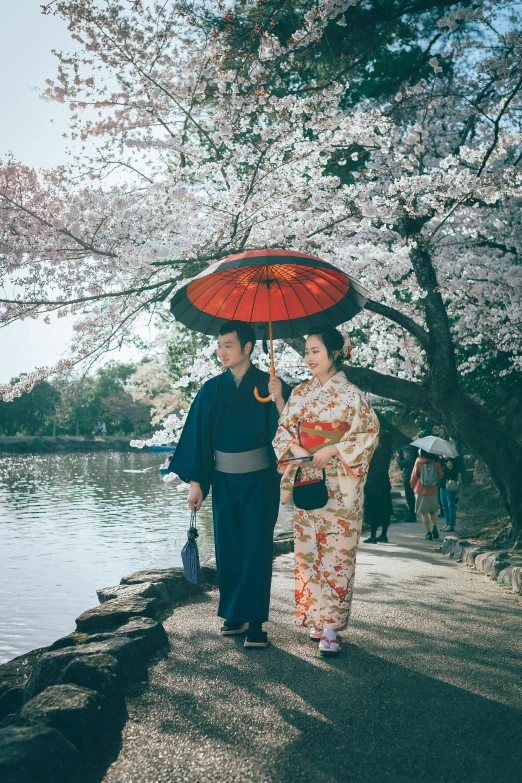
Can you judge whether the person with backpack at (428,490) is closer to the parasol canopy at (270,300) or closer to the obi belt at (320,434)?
the parasol canopy at (270,300)

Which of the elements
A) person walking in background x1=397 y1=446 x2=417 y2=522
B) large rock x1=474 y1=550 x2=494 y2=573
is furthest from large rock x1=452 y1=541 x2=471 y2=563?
person walking in background x1=397 y1=446 x2=417 y2=522

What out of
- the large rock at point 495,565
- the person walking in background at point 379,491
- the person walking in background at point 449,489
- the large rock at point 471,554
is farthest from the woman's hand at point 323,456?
the person walking in background at point 449,489

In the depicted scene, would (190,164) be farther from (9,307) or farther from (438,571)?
(438,571)

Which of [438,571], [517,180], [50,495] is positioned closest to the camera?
[438,571]

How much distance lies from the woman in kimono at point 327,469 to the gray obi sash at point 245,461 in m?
0.13

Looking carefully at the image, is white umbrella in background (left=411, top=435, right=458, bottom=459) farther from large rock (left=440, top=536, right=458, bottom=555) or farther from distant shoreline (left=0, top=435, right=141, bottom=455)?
distant shoreline (left=0, top=435, right=141, bottom=455)

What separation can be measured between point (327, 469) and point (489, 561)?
131 inches

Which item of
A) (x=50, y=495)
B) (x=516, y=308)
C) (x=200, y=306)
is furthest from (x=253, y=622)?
(x=50, y=495)

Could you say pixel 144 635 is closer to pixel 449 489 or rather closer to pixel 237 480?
pixel 237 480

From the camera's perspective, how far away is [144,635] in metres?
3.27

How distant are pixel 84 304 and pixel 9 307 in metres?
0.80

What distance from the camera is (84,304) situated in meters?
7.04

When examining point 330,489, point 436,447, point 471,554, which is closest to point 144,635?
point 330,489

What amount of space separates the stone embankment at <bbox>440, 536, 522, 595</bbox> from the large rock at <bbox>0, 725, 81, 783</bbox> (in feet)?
13.7
